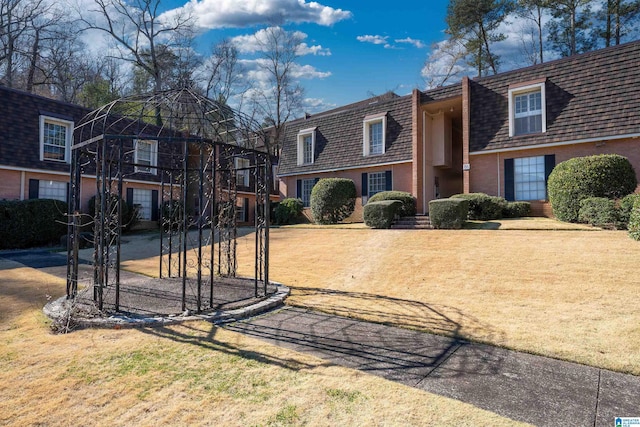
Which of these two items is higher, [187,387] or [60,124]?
[60,124]

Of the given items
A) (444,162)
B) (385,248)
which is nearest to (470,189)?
(444,162)

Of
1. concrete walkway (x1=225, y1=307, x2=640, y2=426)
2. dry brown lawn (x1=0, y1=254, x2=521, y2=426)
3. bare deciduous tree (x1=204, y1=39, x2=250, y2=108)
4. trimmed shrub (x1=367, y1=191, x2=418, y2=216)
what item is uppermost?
bare deciduous tree (x1=204, y1=39, x2=250, y2=108)

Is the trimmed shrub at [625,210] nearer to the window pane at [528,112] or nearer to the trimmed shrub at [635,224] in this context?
the trimmed shrub at [635,224]

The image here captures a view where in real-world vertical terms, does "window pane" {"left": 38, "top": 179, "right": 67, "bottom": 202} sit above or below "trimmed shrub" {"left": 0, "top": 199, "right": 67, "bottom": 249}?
above

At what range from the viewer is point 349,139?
19.0m

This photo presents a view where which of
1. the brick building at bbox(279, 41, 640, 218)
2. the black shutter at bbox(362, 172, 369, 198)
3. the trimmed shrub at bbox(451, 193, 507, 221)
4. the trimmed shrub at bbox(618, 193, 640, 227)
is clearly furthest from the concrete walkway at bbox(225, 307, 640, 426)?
the black shutter at bbox(362, 172, 369, 198)

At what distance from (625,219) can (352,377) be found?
10.0 meters

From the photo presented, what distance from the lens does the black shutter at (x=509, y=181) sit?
45.5ft

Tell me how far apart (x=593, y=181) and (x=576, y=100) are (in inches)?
170

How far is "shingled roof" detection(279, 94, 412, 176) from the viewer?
55.9 ft

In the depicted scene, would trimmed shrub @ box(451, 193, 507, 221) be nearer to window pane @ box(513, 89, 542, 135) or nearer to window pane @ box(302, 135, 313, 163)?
window pane @ box(513, 89, 542, 135)

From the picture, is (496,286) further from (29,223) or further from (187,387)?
(29,223)

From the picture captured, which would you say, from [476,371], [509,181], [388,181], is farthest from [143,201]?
[476,371]

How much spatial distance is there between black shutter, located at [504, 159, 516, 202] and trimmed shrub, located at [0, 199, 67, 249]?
56.7ft
